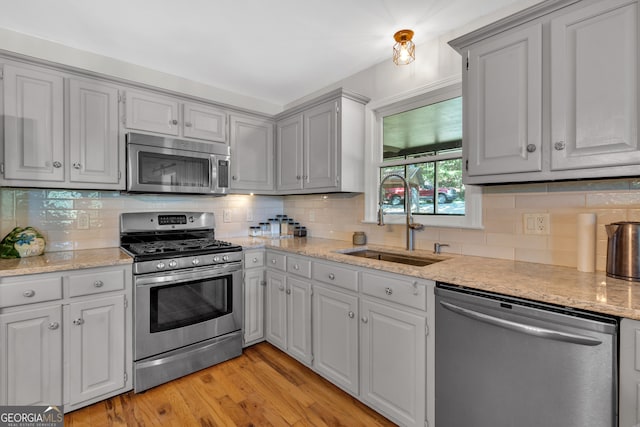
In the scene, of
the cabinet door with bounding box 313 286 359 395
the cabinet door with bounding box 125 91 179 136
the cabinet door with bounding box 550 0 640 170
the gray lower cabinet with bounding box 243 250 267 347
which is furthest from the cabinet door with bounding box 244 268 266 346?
the cabinet door with bounding box 550 0 640 170

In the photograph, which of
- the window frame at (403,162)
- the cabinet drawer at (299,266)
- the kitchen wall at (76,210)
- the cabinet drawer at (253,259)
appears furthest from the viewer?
the cabinet drawer at (253,259)

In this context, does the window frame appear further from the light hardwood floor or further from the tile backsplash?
the light hardwood floor

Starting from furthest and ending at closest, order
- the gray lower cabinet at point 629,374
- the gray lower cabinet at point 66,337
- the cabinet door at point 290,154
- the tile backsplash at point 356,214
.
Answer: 1. the cabinet door at point 290,154
2. the gray lower cabinet at point 66,337
3. the tile backsplash at point 356,214
4. the gray lower cabinet at point 629,374

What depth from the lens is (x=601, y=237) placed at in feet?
5.09

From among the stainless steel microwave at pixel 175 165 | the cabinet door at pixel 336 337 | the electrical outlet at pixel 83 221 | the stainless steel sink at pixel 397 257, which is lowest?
the cabinet door at pixel 336 337

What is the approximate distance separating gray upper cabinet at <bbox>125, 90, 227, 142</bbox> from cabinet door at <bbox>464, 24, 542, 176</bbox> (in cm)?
211

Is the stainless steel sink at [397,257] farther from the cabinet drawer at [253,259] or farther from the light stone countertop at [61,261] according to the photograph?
the light stone countertop at [61,261]

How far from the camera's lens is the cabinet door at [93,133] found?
214 cm

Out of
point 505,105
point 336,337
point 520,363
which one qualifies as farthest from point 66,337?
point 505,105

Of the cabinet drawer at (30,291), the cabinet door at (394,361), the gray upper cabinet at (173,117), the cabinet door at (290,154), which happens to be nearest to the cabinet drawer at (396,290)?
the cabinet door at (394,361)

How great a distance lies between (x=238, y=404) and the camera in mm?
1981

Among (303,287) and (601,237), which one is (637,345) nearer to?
(601,237)

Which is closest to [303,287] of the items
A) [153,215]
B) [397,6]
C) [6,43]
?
[153,215]

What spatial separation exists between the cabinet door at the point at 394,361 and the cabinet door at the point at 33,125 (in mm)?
2282
